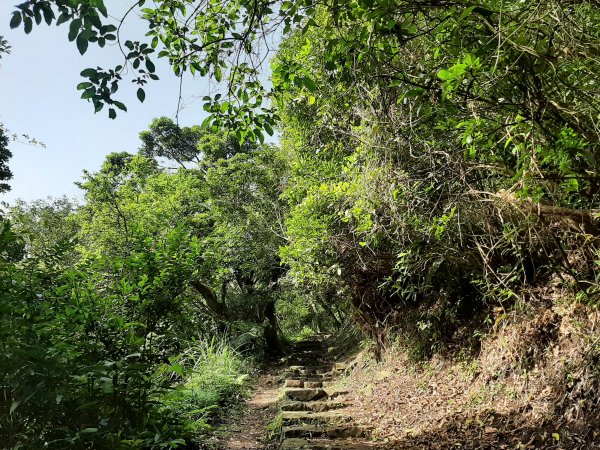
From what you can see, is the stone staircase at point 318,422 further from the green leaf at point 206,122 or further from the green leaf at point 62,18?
the green leaf at point 62,18

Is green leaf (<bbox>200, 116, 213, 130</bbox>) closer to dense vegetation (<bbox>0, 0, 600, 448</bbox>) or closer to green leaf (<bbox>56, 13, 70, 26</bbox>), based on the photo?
dense vegetation (<bbox>0, 0, 600, 448</bbox>)

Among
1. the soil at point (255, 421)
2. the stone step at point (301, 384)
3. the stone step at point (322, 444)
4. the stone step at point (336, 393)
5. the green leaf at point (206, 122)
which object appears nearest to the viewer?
the green leaf at point (206, 122)

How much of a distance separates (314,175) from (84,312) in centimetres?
516

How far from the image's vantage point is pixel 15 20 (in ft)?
5.74

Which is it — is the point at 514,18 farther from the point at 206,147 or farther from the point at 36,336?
the point at 206,147

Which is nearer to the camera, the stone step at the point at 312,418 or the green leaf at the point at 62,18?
the green leaf at the point at 62,18

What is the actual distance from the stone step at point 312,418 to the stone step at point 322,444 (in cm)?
61

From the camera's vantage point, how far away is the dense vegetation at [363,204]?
2484 millimetres

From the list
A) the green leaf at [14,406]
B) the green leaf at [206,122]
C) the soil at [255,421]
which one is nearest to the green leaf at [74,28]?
the green leaf at [206,122]

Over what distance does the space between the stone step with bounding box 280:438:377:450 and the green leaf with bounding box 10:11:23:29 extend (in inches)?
165

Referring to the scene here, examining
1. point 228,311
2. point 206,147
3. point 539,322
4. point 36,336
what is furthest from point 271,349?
point 36,336

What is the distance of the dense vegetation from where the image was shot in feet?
8.15

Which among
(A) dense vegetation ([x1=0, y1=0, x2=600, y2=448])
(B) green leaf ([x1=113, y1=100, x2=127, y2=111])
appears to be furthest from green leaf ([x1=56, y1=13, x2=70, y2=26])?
(B) green leaf ([x1=113, y1=100, x2=127, y2=111])

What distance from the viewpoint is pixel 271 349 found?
13.9 m
